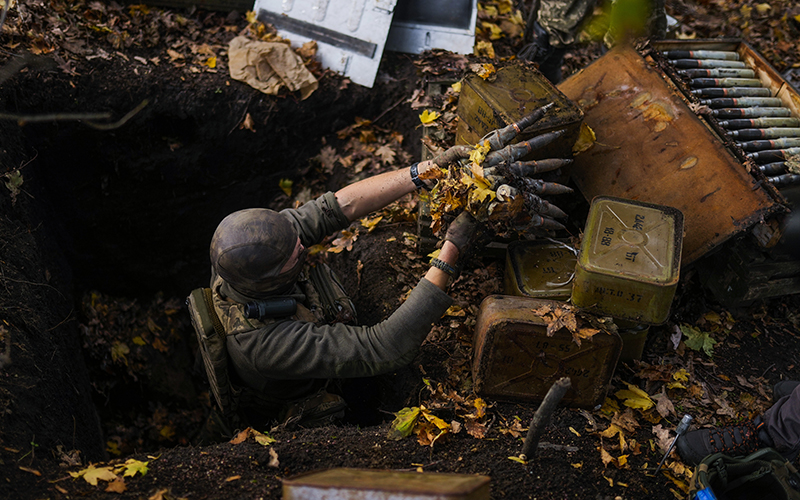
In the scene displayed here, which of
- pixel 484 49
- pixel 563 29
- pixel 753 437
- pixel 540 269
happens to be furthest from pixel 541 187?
pixel 484 49

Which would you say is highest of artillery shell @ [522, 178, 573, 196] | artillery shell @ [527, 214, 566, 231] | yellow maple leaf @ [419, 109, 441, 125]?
yellow maple leaf @ [419, 109, 441, 125]

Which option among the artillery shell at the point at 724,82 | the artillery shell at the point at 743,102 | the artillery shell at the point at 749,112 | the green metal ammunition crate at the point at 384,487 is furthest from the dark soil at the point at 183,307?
the artillery shell at the point at 724,82

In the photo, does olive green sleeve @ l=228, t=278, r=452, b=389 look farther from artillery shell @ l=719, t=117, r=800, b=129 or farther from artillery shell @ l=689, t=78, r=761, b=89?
artillery shell @ l=689, t=78, r=761, b=89

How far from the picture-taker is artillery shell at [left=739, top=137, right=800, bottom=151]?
14.3 ft

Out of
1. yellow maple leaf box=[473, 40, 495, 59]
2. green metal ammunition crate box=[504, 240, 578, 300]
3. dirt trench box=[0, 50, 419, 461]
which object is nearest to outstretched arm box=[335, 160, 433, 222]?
green metal ammunition crate box=[504, 240, 578, 300]

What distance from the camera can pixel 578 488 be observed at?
3137 mm

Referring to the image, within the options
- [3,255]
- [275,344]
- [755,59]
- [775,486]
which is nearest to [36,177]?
[3,255]

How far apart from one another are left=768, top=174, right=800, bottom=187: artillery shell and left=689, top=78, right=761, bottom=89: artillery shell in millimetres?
1150

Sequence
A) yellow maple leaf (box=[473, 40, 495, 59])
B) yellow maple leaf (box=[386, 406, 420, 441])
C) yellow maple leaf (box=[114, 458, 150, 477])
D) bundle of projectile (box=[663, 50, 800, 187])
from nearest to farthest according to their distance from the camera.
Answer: yellow maple leaf (box=[114, 458, 150, 477])
yellow maple leaf (box=[386, 406, 420, 441])
bundle of projectile (box=[663, 50, 800, 187])
yellow maple leaf (box=[473, 40, 495, 59])

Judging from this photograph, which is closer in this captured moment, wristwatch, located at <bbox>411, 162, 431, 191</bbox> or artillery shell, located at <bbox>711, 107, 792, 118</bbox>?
wristwatch, located at <bbox>411, 162, 431, 191</bbox>

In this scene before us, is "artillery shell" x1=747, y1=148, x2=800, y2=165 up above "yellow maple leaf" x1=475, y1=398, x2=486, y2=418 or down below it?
above

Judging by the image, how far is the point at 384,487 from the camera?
2.11 m

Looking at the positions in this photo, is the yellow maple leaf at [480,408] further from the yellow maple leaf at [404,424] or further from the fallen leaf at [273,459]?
the fallen leaf at [273,459]

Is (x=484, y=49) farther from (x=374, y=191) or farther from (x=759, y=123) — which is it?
(x=374, y=191)
